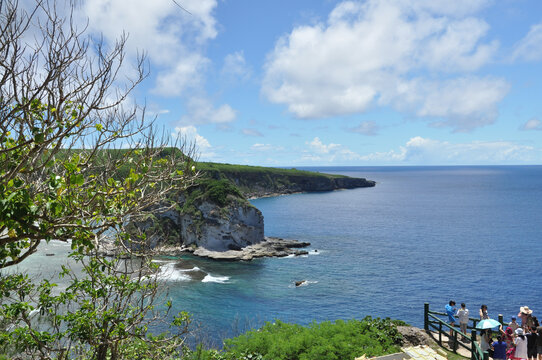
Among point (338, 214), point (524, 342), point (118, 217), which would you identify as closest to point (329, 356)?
point (524, 342)

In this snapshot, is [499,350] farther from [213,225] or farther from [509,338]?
[213,225]

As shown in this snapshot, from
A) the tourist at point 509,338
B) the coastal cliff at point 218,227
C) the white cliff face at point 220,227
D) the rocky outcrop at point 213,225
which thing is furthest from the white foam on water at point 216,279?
the tourist at point 509,338

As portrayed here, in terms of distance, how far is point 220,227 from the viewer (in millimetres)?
75125

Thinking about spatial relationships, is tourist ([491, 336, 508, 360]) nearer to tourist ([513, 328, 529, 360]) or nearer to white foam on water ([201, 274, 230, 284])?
tourist ([513, 328, 529, 360])

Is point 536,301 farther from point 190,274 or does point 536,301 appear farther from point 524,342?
point 190,274

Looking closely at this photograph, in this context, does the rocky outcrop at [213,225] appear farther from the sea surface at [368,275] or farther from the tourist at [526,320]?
the tourist at [526,320]

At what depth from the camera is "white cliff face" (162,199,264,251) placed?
7531cm

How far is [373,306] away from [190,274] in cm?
2799

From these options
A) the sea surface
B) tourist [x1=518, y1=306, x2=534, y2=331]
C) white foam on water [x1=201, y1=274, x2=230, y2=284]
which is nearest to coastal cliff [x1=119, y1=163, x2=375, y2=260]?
the sea surface

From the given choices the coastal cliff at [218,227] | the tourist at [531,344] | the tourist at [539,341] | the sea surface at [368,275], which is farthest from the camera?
the coastal cliff at [218,227]

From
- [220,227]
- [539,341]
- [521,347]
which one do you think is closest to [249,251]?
[220,227]

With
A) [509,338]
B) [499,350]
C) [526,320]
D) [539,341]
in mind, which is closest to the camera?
[499,350]

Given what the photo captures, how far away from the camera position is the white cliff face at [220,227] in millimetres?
75312

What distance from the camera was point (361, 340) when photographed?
17.8m
